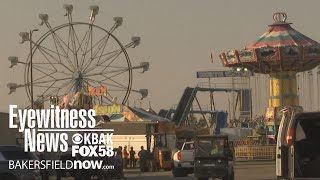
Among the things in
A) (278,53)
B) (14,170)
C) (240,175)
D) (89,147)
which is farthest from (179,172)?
(278,53)

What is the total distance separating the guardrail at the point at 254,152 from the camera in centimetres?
7144

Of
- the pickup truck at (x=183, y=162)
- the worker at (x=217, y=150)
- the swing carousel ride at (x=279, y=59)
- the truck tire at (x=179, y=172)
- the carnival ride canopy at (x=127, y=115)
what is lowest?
the truck tire at (x=179, y=172)

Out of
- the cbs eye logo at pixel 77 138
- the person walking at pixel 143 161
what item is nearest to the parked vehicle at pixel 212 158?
the cbs eye logo at pixel 77 138

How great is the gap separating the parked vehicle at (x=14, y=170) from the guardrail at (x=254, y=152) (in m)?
45.2

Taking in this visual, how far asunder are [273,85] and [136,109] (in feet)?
92.7

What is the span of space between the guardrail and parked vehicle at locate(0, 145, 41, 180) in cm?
4516

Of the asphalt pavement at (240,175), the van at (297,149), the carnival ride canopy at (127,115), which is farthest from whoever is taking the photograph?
the carnival ride canopy at (127,115)

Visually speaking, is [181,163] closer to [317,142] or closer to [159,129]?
[159,129]

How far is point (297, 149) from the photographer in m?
12.8

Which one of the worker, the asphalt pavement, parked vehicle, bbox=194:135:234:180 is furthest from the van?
the asphalt pavement

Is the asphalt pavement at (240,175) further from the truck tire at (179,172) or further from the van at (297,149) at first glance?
the van at (297,149)

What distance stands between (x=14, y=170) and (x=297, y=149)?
1497 cm
